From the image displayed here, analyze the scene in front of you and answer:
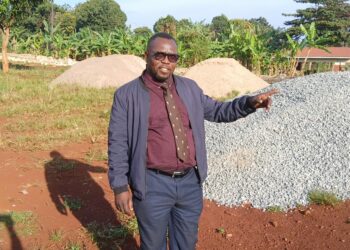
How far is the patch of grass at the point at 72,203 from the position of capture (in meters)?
4.10

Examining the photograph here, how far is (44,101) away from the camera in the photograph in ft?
30.5

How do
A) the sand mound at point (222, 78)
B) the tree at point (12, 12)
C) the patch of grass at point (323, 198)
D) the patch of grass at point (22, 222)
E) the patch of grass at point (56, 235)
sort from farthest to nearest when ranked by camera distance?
the tree at point (12, 12) → the sand mound at point (222, 78) → the patch of grass at point (323, 198) → the patch of grass at point (22, 222) → the patch of grass at point (56, 235)

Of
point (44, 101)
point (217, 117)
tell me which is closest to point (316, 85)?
point (217, 117)

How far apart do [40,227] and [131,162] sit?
5.46 ft

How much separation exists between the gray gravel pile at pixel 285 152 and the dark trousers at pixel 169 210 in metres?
1.63

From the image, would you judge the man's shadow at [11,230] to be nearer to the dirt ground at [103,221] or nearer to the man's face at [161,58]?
the dirt ground at [103,221]

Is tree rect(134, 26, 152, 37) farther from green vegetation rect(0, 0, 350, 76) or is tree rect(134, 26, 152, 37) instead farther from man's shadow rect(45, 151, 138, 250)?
man's shadow rect(45, 151, 138, 250)

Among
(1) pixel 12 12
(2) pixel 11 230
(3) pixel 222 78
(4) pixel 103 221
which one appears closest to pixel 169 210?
(4) pixel 103 221

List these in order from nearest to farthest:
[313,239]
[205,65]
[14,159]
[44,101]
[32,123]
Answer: [313,239] → [14,159] → [32,123] → [44,101] → [205,65]

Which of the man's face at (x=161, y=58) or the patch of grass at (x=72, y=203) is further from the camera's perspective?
the patch of grass at (x=72, y=203)

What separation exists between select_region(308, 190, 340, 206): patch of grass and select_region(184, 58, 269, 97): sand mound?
6.70 metres

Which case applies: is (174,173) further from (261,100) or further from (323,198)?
(323,198)

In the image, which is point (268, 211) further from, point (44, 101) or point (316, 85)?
point (44, 101)

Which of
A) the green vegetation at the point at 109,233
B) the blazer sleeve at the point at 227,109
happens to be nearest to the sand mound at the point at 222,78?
the green vegetation at the point at 109,233
